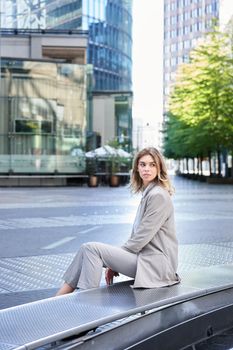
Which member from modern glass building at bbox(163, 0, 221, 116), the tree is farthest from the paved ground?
modern glass building at bbox(163, 0, 221, 116)

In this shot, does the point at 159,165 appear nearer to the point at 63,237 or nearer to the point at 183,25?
the point at 63,237

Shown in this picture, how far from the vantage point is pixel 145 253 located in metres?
4.82

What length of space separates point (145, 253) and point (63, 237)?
21.1 ft

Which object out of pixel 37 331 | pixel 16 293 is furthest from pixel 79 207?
pixel 37 331

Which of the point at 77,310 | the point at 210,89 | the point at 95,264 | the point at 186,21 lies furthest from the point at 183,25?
the point at 77,310

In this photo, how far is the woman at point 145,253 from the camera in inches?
186

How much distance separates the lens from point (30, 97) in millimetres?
35688

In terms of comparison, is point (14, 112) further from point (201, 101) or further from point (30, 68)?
point (201, 101)

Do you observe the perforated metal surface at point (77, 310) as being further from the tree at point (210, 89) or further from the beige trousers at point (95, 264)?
the tree at point (210, 89)

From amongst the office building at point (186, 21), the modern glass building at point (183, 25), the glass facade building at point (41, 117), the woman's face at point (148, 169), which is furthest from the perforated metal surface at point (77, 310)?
the office building at point (186, 21)

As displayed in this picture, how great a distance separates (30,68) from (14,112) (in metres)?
2.83

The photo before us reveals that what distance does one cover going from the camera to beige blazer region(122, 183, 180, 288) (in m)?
4.77

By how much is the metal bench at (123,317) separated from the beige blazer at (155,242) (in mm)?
138

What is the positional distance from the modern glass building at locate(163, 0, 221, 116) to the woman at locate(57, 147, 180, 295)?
1233 inches
